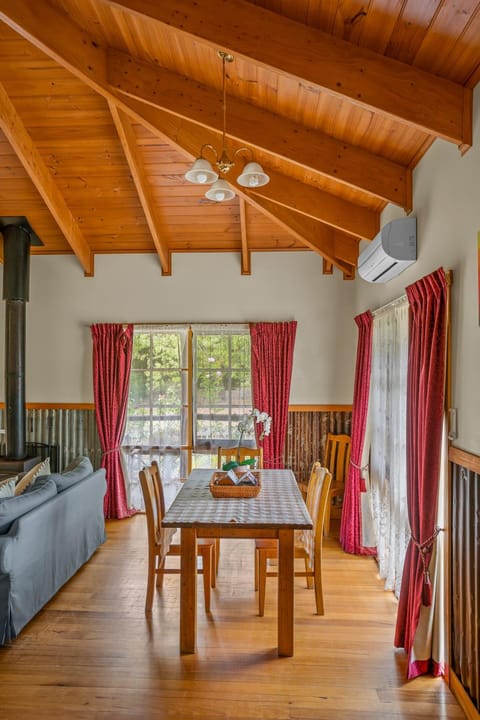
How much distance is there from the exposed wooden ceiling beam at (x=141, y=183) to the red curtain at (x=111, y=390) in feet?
3.11

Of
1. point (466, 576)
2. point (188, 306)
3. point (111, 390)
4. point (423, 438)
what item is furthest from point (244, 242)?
point (466, 576)

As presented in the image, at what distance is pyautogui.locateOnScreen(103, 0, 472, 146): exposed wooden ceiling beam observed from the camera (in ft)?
7.54

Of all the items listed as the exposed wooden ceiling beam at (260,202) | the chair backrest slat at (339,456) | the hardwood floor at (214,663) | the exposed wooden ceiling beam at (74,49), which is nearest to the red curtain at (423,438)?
the hardwood floor at (214,663)

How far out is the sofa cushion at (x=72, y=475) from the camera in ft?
12.2

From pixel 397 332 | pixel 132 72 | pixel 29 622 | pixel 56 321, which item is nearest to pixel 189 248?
pixel 56 321

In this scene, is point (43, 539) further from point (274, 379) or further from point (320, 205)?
point (320, 205)

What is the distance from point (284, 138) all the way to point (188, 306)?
2.66 meters

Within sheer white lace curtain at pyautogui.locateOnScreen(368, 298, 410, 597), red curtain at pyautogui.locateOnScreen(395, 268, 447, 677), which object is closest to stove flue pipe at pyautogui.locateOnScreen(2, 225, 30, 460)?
sheer white lace curtain at pyautogui.locateOnScreen(368, 298, 410, 597)

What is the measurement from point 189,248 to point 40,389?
2.35 m

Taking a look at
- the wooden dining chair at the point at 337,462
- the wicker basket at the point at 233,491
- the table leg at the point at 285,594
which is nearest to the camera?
the table leg at the point at 285,594

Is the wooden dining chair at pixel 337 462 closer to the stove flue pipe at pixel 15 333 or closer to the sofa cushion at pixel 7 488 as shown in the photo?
the sofa cushion at pixel 7 488

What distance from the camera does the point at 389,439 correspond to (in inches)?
149

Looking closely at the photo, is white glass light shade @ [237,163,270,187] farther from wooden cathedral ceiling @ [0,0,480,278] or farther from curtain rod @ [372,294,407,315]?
curtain rod @ [372,294,407,315]

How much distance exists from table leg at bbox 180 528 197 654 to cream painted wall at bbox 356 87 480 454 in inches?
61.3
